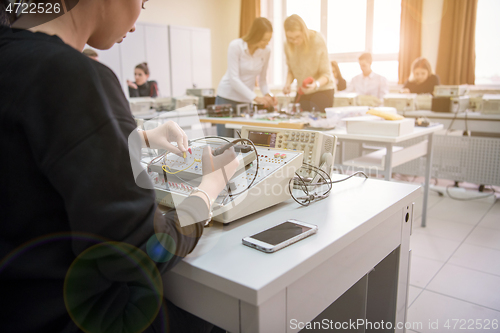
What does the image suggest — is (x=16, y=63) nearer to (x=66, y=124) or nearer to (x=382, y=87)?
(x=66, y=124)

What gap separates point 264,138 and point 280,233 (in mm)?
513

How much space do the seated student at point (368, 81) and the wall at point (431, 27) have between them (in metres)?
0.84

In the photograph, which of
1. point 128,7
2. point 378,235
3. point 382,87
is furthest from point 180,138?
point 382,87

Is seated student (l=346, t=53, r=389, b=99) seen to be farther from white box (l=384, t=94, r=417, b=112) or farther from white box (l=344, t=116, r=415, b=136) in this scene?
white box (l=344, t=116, r=415, b=136)

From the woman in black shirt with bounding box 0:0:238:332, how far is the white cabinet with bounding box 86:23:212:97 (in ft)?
17.5

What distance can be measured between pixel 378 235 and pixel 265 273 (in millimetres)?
447

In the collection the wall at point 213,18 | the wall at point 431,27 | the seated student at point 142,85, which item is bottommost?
the seated student at point 142,85

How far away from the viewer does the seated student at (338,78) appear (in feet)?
18.9

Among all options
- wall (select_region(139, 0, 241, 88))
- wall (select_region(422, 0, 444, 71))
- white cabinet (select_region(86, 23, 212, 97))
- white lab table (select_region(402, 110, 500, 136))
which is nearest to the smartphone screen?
white lab table (select_region(402, 110, 500, 136))

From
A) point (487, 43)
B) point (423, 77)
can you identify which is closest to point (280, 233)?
point (423, 77)

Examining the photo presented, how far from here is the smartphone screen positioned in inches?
28.6

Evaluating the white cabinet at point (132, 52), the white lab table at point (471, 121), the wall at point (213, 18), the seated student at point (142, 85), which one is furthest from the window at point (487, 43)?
the white cabinet at point (132, 52)

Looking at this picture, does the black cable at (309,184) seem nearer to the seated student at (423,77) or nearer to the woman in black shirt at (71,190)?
the woman in black shirt at (71,190)

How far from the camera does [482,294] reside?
5.80 feet
